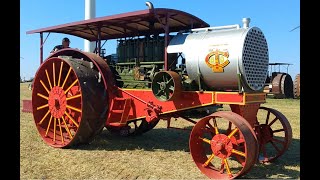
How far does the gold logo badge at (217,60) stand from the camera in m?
5.05

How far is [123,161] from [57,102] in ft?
6.19

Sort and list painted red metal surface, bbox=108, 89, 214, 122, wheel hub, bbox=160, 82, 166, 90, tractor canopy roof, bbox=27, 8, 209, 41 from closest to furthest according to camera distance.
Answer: painted red metal surface, bbox=108, 89, 214, 122 → wheel hub, bbox=160, 82, 166, 90 → tractor canopy roof, bbox=27, 8, 209, 41

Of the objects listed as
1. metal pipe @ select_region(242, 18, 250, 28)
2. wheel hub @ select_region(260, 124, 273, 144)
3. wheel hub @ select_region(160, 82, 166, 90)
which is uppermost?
metal pipe @ select_region(242, 18, 250, 28)

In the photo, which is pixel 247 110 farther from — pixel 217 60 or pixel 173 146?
pixel 173 146

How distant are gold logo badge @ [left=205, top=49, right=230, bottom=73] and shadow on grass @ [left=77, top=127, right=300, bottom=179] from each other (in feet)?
5.11

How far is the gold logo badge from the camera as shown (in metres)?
5.05

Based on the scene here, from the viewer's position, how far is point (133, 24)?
22.4 feet

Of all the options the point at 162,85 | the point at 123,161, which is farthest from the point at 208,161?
the point at 162,85

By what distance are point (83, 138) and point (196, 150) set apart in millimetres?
2198

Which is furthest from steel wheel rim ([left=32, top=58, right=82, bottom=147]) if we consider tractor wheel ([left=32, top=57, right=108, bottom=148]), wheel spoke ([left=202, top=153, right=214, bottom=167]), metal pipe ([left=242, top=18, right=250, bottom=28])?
metal pipe ([left=242, top=18, right=250, bottom=28])

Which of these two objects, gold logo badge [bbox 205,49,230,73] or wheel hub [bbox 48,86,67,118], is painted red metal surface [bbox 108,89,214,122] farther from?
wheel hub [bbox 48,86,67,118]

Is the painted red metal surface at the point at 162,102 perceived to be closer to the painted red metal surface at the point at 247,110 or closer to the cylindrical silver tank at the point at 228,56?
the cylindrical silver tank at the point at 228,56

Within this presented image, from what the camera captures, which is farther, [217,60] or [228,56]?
[217,60]

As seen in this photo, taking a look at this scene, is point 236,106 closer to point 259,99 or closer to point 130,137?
point 259,99
